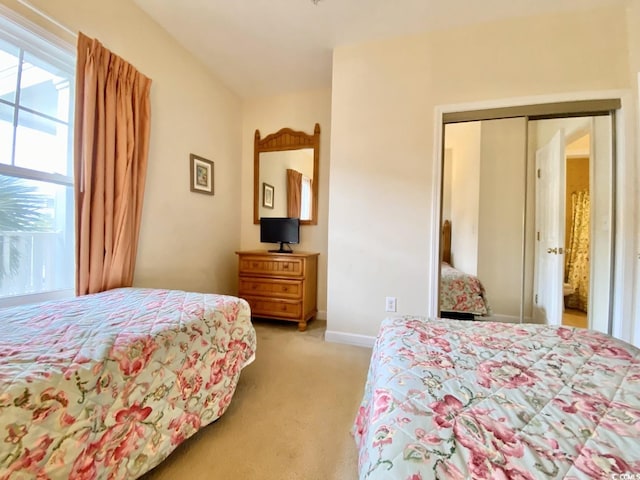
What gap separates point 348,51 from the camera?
8.09ft

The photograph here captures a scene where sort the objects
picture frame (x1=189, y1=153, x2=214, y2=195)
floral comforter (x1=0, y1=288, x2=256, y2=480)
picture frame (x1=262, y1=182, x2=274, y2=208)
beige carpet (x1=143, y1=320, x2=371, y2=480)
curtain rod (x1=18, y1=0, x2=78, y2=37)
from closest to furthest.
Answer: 1. floral comforter (x1=0, y1=288, x2=256, y2=480)
2. beige carpet (x1=143, y1=320, x2=371, y2=480)
3. curtain rod (x1=18, y1=0, x2=78, y2=37)
4. picture frame (x1=189, y1=153, x2=214, y2=195)
5. picture frame (x1=262, y1=182, x2=274, y2=208)

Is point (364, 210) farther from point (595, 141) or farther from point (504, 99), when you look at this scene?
point (595, 141)

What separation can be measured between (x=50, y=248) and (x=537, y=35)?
12.3 ft

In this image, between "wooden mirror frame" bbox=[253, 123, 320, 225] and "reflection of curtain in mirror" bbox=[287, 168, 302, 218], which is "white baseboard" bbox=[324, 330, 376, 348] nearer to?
"wooden mirror frame" bbox=[253, 123, 320, 225]

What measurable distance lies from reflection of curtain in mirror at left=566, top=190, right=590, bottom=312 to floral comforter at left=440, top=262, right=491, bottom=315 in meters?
0.66

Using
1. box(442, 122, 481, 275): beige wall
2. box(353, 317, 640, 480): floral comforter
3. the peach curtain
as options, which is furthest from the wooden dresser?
box(353, 317, 640, 480): floral comforter

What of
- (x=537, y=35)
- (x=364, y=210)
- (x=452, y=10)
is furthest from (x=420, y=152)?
(x=537, y=35)

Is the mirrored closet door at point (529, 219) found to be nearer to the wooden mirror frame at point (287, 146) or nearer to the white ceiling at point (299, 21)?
the white ceiling at point (299, 21)

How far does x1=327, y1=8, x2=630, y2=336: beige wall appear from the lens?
6.66 ft

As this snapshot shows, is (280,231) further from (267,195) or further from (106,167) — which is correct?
(106,167)

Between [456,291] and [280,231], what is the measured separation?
188 centimetres

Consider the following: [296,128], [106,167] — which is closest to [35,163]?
[106,167]

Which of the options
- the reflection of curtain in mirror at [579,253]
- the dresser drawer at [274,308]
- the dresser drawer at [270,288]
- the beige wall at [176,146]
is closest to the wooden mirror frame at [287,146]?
the beige wall at [176,146]

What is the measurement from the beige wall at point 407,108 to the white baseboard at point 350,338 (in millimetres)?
35
